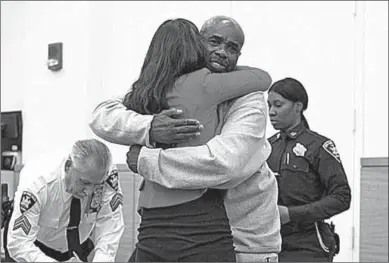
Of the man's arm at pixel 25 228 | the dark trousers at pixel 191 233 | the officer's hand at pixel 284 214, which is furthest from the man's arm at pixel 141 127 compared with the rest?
the man's arm at pixel 25 228

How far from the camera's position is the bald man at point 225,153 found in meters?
1.38

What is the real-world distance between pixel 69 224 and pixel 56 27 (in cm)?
202

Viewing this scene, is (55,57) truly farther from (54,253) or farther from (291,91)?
(291,91)

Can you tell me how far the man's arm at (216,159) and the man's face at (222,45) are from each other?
11cm

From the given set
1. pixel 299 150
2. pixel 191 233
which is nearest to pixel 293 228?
pixel 299 150

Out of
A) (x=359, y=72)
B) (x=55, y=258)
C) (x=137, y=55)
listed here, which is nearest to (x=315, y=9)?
(x=359, y=72)

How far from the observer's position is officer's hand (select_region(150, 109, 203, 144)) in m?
1.38

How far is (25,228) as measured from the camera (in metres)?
2.60

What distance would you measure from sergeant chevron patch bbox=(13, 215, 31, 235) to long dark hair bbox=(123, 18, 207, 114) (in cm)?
127

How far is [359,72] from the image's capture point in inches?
145

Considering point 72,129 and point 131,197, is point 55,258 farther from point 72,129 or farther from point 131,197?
point 72,129

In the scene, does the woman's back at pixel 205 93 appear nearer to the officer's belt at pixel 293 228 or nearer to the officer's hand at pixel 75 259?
the officer's belt at pixel 293 228

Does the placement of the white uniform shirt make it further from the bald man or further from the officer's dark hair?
the bald man

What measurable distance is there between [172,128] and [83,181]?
1.28 meters
